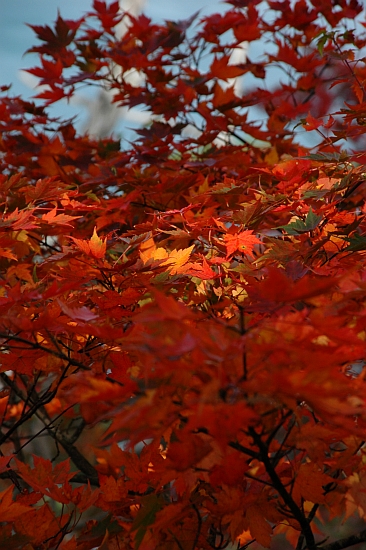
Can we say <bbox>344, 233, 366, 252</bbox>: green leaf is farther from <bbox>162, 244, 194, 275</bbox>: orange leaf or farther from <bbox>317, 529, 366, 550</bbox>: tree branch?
<bbox>317, 529, 366, 550</bbox>: tree branch

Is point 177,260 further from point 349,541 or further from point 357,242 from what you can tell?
point 349,541

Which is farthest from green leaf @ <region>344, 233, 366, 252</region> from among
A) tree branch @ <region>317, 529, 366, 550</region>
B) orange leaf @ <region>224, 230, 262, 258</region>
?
tree branch @ <region>317, 529, 366, 550</region>

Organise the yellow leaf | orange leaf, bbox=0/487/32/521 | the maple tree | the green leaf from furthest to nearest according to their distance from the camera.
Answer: the yellow leaf < the green leaf < orange leaf, bbox=0/487/32/521 < the maple tree

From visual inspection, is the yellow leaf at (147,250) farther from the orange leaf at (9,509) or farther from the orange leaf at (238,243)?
the orange leaf at (9,509)

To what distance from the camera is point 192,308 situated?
4.25ft

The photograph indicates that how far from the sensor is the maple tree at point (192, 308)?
0.75m

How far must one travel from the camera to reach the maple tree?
748mm

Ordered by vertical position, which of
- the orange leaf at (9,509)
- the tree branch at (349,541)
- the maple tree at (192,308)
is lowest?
the tree branch at (349,541)

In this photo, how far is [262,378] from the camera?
74cm

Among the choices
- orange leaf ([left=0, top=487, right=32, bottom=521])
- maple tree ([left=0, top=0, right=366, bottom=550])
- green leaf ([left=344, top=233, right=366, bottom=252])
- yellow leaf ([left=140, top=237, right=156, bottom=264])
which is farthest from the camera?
yellow leaf ([left=140, top=237, right=156, bottom=264])

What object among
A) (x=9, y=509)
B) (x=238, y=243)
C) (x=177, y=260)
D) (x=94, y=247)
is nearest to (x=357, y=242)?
(x=238, y=243)

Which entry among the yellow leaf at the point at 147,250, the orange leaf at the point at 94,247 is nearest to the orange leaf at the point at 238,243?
the yellow leaf at the point at 147,250

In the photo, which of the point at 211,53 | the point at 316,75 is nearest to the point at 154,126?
the point at 211,53

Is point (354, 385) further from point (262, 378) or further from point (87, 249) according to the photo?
point (87, 249)
